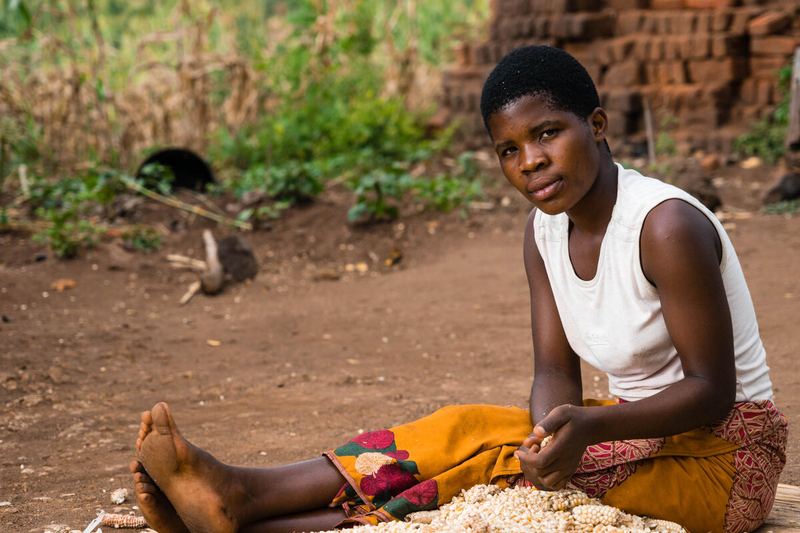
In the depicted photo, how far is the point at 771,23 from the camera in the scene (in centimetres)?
705

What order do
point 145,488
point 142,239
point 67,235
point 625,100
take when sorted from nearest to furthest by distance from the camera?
point 145,488 → point 67,235 → point 142,239 → point 625,100

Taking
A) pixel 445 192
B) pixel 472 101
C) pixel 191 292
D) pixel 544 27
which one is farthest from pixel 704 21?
pixel 191 292

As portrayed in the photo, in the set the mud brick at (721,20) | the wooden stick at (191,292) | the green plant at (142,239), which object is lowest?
the wooden stick at (191,292)

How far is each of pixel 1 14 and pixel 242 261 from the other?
4564mm

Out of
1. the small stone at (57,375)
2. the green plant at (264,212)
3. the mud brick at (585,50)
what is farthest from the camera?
the mud brick at (585,50)

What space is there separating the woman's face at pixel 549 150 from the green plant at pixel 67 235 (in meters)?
4.40

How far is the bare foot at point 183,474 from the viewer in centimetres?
179

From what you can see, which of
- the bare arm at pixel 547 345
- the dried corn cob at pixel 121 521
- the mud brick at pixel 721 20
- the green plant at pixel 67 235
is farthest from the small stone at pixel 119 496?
the mud brick at pixel 721 20

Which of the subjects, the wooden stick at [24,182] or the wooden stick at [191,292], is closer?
the wooden stick at [191,292]

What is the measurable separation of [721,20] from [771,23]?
44 cm

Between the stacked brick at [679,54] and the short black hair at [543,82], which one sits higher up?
the short black hair at [543,82]

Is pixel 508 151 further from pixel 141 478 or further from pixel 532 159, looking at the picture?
pixel 141 478

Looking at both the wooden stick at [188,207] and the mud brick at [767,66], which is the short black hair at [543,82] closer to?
the wooden stick at [188,207]

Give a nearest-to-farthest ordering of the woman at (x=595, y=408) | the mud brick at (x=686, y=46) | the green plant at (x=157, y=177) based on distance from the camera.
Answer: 1. the woman at (x=595, y=408)
2. the green plant at (x=157, y=177)
3. the mud brick at (x=686, y=46)
